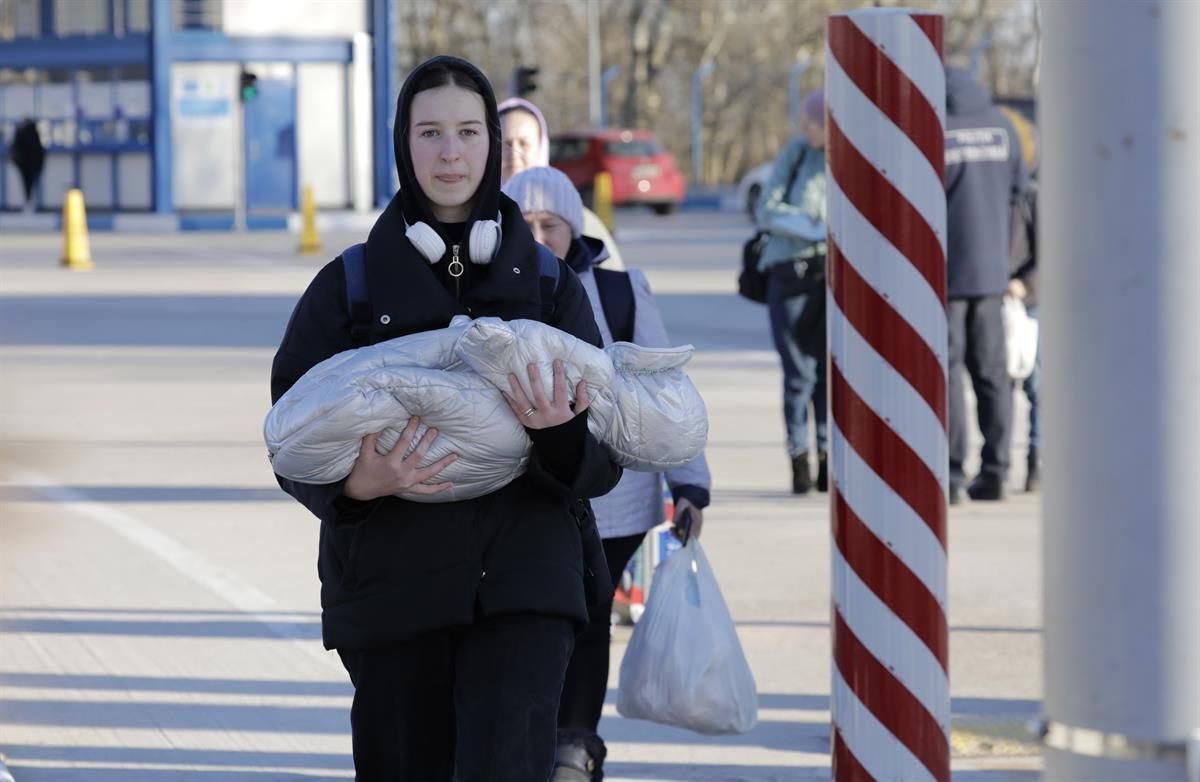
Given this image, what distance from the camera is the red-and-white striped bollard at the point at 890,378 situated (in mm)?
3732

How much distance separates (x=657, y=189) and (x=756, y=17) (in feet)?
81.7

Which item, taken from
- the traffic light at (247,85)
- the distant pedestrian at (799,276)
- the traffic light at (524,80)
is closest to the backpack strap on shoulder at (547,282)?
the distant pedestrian at (799,276)

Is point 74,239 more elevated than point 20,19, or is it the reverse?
point 20,19

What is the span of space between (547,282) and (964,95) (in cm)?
586

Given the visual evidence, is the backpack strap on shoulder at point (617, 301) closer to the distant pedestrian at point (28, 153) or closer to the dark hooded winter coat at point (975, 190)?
the dark hooded winter coat at point (975, 190)

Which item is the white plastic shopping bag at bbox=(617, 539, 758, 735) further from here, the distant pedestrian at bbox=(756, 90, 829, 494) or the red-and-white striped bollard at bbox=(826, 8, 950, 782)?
the distant pedestrian at bbox=(756, 90, 829, 494)

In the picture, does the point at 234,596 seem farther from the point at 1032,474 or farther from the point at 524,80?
the point at 524,80

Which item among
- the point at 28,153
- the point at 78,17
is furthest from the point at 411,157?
the point at 78,17

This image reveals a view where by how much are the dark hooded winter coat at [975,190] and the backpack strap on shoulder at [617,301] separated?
4.31 meters

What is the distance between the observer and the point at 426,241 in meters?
3.54

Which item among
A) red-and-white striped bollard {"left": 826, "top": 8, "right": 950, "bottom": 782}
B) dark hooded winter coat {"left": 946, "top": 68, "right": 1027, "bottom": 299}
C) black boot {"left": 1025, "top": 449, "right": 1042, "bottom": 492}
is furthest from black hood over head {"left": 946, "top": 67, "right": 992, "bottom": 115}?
red-and-white striped bollard {"left": 826, "top": 8, "right": 950, "bottom": 782}

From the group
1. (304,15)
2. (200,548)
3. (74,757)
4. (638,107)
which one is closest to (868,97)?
(74,757)

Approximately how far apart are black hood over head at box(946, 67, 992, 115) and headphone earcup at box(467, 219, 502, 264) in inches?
233

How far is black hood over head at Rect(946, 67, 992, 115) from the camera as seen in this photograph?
30.2 ft
